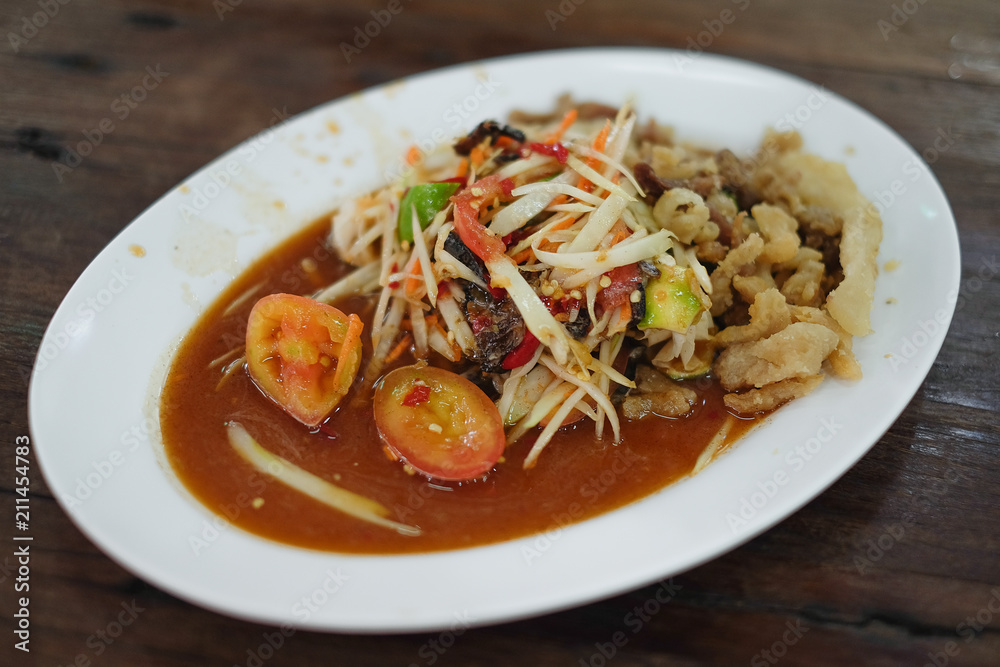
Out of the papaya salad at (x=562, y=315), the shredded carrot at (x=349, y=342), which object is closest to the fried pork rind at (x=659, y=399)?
the papaya salad at (x=562, y=315)

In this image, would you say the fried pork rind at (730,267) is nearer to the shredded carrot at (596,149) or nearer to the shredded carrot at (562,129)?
the shredded carrot at (596,149)

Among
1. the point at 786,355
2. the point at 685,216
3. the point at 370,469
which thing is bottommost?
the point at 370,469

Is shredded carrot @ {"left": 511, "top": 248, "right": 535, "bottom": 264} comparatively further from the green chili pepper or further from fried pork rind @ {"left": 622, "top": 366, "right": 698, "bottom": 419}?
fried pork rind @ {"left": 622, "top": 366, "right": 698, "bottom": 419}

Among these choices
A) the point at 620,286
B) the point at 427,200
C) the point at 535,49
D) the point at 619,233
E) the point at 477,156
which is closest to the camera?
the point at 620,286

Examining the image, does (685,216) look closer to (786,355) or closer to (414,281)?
(786,355)

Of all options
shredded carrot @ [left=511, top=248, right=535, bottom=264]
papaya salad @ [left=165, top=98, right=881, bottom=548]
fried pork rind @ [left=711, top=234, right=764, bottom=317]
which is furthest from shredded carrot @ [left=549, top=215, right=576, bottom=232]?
fried pork rind @ [left=711, top=234, right=764, bottom=317]

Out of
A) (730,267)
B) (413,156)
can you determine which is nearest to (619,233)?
(730,267)

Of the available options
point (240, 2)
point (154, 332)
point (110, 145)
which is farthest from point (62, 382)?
point (240, 2)
